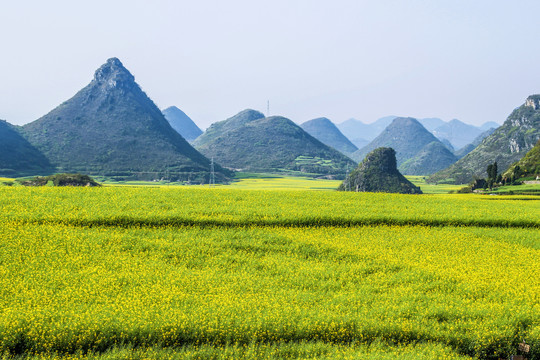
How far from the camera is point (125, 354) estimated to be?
1041cm

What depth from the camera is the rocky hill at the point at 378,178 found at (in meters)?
151

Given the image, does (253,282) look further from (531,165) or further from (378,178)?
(531,165)

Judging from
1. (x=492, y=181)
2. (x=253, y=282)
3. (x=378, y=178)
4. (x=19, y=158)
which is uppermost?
(x=19, y=158)

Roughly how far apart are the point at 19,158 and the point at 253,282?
184415 mm

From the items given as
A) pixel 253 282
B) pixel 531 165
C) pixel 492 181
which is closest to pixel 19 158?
pixel 492 181

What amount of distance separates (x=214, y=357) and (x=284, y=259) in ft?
26.1

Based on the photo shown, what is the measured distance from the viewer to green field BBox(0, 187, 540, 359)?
11273 millimetres

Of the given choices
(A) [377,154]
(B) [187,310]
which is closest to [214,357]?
(B) [187,310]

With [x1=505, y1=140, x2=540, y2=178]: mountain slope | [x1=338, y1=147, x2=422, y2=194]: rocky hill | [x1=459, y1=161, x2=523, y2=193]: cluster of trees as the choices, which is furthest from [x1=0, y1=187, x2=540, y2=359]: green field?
[x1=505, y1=140, x2=540, y2=178]: mountain slope

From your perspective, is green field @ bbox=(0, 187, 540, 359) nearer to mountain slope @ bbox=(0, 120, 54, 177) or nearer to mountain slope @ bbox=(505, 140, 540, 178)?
mountain slope @ bbox=(505, 140, 540, 178)

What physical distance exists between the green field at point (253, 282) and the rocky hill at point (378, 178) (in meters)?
125

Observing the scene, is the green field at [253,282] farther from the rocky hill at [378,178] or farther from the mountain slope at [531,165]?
the mountain slope at [531,165]

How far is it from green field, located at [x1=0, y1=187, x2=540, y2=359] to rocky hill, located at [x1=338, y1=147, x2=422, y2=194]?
12533 centimetres

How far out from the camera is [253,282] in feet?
49.4
